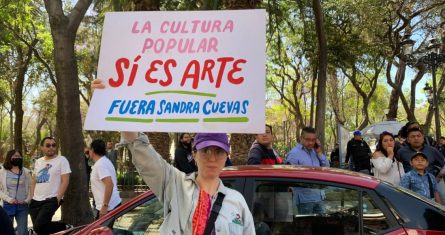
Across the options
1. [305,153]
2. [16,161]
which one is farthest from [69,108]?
[305,153]

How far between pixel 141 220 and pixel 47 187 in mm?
3017

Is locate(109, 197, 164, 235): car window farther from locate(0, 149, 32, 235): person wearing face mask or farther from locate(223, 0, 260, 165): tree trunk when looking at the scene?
locate(223, 0, 260, 165): tree trunk

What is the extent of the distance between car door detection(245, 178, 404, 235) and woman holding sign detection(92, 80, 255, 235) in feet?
4.53

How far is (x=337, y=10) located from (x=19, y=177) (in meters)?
16.0

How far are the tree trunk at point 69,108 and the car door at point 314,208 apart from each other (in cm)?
503

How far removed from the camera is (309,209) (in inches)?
144

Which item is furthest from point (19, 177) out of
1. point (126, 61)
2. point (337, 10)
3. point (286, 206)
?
point (337, 10)

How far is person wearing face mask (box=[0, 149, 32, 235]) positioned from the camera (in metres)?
6.91

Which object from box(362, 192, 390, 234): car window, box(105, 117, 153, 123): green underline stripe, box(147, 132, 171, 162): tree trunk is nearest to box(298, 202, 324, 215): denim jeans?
box(362, 192, 390, 234): car window

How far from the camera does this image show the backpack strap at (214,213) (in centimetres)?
213

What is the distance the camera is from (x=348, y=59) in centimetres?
2050

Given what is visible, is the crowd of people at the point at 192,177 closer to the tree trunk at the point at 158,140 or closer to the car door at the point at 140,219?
the car door at the point at 140,219

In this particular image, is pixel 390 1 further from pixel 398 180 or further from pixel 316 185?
pixel 316 185

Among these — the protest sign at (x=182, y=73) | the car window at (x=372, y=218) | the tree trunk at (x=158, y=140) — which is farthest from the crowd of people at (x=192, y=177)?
the tree trunk at (x=158, y=140)
